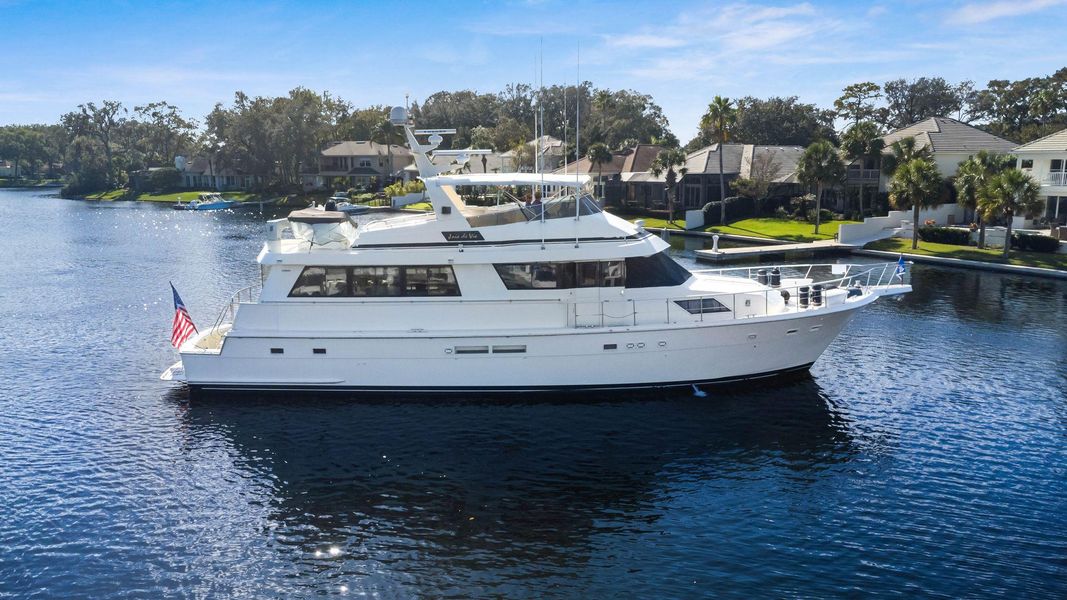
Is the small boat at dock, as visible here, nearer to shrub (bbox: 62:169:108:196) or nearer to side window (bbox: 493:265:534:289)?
shrub (bbox: 62:169:108:196)

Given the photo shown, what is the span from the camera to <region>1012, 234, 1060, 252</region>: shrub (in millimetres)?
40906

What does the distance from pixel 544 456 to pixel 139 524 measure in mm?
8128

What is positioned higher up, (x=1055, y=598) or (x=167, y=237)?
(x=167, y=237)

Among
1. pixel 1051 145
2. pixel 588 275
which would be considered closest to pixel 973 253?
pixel 1051 145

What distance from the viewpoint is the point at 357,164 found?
97250 mm

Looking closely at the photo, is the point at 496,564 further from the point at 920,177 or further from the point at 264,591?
the point at 920,177

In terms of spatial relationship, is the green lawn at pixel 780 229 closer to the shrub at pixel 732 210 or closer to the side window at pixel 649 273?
the shrub at pixel 732 210

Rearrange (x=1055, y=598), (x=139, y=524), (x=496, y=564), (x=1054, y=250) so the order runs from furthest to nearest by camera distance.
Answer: (x=1054, y=250) → (x=139, y=524) → (x=496, y=564) → (x=1055, y=598)

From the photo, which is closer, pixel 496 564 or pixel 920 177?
pixel 496 564

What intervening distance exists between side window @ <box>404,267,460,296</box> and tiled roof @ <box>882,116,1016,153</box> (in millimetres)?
45252

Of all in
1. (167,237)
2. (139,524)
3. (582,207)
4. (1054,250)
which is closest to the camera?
(139,524)

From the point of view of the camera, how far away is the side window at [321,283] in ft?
65.7

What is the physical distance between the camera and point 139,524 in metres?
14.2

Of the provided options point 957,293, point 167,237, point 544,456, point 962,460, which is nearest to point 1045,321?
point 957,293
